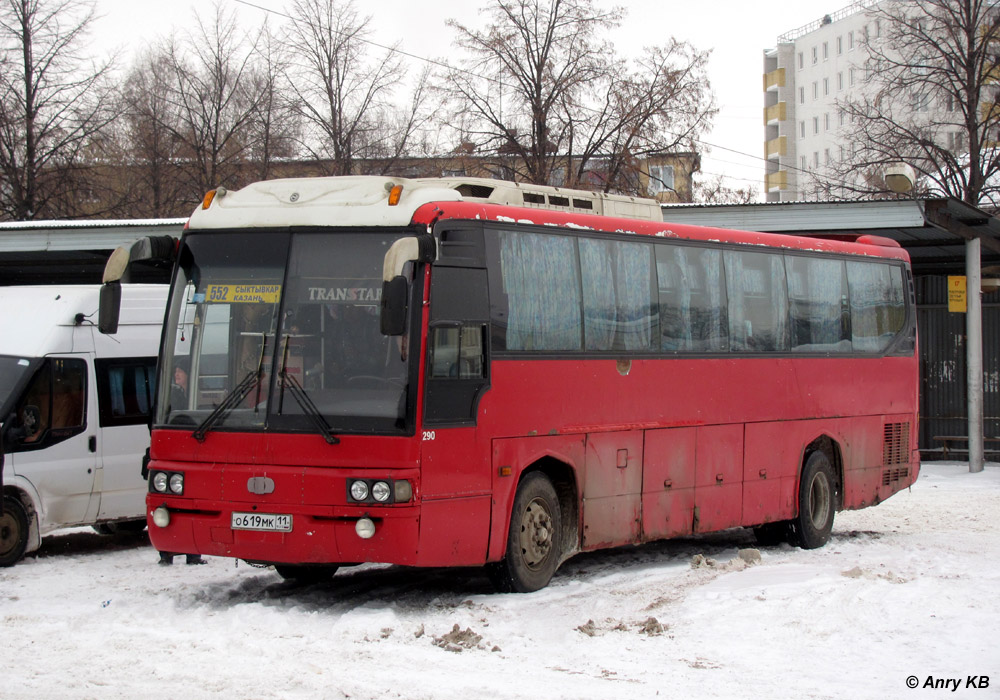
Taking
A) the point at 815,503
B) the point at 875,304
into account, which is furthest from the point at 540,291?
the point at 875,304

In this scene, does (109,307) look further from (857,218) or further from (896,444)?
(857,218)

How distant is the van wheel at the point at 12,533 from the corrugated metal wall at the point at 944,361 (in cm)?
1795

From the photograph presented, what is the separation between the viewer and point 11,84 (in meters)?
30.0

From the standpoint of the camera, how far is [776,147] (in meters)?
98.3

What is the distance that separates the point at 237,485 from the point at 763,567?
4.96 meters

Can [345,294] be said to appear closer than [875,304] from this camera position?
Answer: Yes

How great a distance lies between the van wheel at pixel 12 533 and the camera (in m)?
11.8

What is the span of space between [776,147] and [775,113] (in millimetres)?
2782

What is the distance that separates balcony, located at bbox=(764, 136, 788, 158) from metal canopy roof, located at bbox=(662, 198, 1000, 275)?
76724 millimetres

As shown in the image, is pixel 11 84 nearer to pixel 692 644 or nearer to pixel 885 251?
pixel 885 251

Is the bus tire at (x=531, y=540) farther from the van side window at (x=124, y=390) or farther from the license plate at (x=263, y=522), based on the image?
the van side window at (x=124, y=390)

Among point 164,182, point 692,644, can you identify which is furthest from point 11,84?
point 692,644

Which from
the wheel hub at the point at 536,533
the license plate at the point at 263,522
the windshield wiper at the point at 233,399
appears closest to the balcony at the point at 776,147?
the wheel hub at the point at 536,533

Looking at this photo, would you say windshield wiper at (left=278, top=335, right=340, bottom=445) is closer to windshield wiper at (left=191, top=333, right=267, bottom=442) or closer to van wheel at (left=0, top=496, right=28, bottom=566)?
windshield wiper at (left=191, top=333, right=267, bottom=442)
